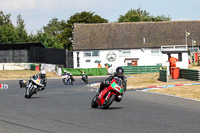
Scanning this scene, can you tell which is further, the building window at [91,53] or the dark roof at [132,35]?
the building window at [91,53]

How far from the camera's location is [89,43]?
204 feet

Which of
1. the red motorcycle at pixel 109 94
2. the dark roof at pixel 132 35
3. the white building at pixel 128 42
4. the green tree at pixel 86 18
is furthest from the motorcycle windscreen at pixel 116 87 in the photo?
the green tree at pixel 86 18

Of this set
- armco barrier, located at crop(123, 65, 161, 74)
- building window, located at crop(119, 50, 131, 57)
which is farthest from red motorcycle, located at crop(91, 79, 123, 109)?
building window, located at crop(119, 50, 131, 57)

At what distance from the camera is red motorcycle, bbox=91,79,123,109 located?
11.7 metres

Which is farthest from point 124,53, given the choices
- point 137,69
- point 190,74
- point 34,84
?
point 34,84

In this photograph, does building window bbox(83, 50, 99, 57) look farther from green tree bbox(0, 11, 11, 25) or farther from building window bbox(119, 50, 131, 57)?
green tree bbox(0, 11, 11, 25)

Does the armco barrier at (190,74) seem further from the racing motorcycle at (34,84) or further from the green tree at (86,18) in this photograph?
the green tree at (86,18)

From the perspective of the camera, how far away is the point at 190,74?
29359 mm

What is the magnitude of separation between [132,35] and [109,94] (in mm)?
50928

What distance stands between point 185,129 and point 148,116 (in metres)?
2.15

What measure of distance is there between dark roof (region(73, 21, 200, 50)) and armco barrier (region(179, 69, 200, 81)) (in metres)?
28.7

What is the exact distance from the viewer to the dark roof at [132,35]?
60.4 metres

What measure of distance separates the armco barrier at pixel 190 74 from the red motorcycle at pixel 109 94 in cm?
1688

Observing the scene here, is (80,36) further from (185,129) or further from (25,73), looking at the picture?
(185,129)
